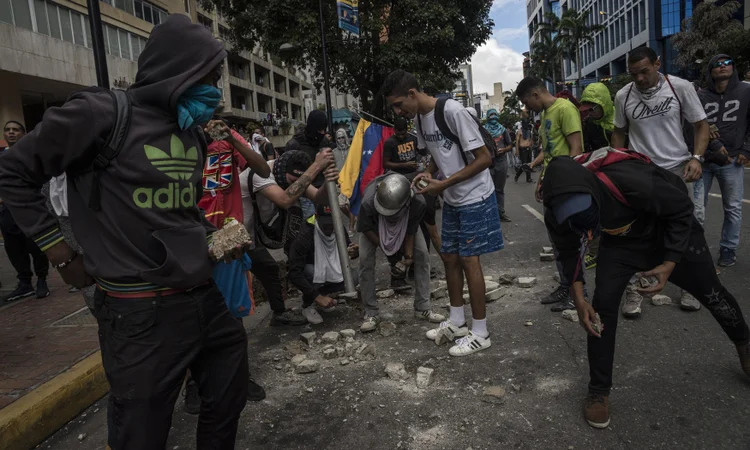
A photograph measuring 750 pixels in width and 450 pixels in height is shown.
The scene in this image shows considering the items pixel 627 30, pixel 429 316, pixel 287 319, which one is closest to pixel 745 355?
pixel 429 316

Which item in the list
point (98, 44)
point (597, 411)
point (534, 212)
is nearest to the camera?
point (597, 411)

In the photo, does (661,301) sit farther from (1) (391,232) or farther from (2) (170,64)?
(2) (170,64)

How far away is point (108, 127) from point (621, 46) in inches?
2655

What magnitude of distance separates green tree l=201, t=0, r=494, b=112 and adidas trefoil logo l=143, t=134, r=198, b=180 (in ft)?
48.1

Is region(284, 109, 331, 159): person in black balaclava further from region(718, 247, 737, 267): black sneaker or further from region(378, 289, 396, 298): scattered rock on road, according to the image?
region(718, 247, 737, 267): black sneaker

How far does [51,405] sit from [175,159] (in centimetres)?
220

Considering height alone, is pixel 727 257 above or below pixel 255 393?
above

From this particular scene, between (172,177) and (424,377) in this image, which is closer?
(172,177)

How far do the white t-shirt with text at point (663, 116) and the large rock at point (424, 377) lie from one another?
257 centimetres

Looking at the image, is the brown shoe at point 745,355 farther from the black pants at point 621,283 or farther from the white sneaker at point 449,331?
the white sneaker at point 449,331

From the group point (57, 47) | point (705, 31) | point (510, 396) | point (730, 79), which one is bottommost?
point (510, 396)

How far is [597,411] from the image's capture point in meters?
2.71

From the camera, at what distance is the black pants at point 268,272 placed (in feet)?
14.2

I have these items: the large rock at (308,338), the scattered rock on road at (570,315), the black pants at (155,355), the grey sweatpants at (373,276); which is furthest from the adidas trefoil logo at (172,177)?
the scattered rock on road at (570,315)
